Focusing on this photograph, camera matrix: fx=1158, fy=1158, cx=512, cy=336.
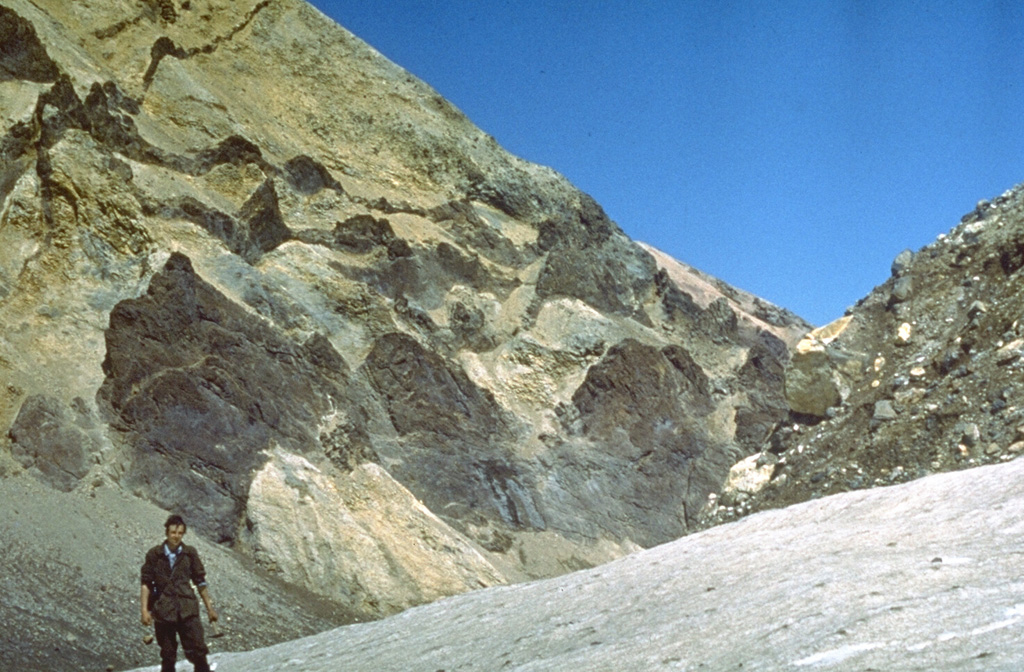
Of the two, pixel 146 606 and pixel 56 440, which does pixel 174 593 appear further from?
pixel 56 440

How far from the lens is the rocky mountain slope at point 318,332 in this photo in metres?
29.0

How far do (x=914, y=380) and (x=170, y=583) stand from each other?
9.27 meters

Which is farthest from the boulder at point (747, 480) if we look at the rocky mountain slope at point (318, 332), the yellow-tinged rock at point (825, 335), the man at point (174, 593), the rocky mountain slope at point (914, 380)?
the rocky mountain slope at point (318, 332)

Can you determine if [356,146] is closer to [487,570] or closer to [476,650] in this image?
[487,570]

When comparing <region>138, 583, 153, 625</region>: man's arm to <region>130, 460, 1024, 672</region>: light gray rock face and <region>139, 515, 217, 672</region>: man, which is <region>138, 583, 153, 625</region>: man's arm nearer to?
<region>139, 515, 217, 672</region>: man

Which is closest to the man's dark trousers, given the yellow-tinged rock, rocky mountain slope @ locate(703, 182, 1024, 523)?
rocky mountain slope @ locate(703, 182, 1024, 523)

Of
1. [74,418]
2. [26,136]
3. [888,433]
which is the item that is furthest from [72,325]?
[888,433]

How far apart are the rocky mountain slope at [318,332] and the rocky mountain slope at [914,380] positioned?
12270 millimetres

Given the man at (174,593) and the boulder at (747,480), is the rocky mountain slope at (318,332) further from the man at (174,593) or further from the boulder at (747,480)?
the boulder at (747,480)

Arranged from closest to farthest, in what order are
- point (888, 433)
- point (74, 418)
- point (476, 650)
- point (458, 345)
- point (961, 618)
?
point (961, 618)
point (476, 650)
point (888, 433)
point (74, 418)
point (458, 345)

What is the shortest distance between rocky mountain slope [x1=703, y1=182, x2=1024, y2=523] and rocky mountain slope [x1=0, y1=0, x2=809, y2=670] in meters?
12.3

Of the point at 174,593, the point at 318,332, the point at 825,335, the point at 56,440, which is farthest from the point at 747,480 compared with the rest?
the point at 318,332

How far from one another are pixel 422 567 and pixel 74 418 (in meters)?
9.44

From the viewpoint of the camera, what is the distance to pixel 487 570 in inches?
1253
